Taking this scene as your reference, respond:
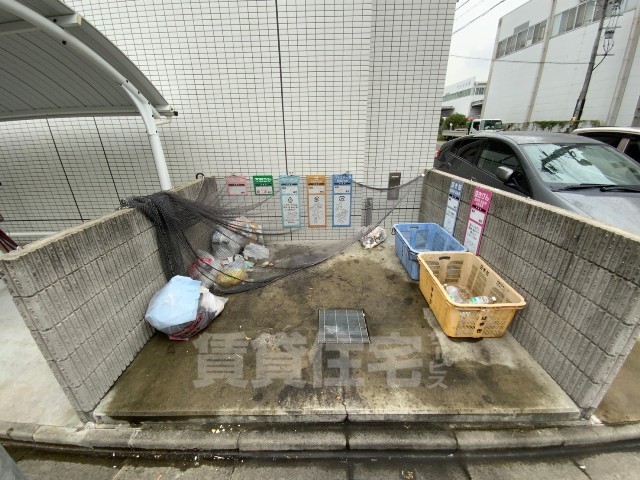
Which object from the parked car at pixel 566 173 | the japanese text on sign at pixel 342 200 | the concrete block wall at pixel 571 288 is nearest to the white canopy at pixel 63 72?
the japanese text on sign at pixel 342 200

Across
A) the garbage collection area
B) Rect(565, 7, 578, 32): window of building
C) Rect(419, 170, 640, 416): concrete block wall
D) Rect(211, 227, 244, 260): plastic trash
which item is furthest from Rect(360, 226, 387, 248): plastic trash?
Rect(565, 7, 578, 32): window of building

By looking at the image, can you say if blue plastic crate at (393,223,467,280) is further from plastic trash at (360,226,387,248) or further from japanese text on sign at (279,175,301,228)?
japanese text on sign at (279,175,301,228)

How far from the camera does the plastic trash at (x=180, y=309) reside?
8.82 ft

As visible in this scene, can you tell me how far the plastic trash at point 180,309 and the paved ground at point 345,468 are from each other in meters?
1.02

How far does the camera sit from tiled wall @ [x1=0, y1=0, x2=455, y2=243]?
4.05 metres

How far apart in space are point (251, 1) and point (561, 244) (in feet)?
15.7

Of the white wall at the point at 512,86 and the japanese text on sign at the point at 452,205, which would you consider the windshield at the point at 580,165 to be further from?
the white wall at the point at 512,86

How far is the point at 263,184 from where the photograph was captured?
4777 millimetres

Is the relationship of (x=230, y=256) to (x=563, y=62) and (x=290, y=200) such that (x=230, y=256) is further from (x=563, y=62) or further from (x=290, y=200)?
(x=563, y=62)

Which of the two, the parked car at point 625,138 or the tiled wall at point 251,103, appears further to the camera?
the parked car at point 625,138

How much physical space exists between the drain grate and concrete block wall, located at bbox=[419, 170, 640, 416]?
1.53m

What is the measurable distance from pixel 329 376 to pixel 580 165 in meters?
4.05

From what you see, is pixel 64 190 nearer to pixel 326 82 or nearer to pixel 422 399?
pixel 326 82

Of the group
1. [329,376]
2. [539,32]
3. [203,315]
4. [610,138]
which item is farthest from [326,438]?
[539,32]
